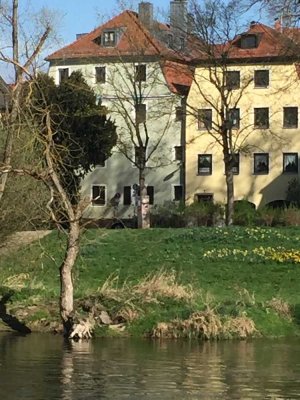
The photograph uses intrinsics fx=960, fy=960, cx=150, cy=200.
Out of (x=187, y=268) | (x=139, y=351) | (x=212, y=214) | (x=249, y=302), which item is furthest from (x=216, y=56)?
(x=139, y=351)

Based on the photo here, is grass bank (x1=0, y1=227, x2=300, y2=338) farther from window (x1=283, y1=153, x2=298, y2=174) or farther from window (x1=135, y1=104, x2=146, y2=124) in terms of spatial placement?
window (x1=283, y1=153, x2=298, y2=174)

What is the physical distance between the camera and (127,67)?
2628 inches

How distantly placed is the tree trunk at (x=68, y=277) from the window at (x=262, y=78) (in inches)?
2001

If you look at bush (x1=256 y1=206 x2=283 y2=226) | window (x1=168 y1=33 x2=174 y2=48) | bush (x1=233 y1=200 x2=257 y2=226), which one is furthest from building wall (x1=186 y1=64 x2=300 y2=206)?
bush (x1=256 y1=206 x2=283 y2=226)

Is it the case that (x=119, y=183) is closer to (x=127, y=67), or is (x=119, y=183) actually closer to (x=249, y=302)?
(x=127, y=67)

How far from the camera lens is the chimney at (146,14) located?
227 feet

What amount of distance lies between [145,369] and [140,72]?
4907 centimetres

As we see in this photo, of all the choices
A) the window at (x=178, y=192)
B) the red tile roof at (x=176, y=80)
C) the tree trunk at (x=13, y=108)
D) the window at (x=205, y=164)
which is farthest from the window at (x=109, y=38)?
the tree trunk at (x=13, y=108)

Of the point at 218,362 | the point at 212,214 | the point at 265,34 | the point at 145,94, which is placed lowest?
the point at 218,362

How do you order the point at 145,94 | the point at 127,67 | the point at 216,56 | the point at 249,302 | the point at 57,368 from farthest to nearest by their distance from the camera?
the point at 145,94 < the point at 127,67 < the point at 216,56 < the point at 249,302 < the point at 57,368

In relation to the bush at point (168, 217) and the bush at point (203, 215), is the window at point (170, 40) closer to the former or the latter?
the bush at point (203, 215)

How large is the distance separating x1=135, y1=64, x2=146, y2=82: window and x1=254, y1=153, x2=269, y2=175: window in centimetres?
1239

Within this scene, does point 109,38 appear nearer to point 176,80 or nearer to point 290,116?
point 176,80

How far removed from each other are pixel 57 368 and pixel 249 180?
56484 mm
